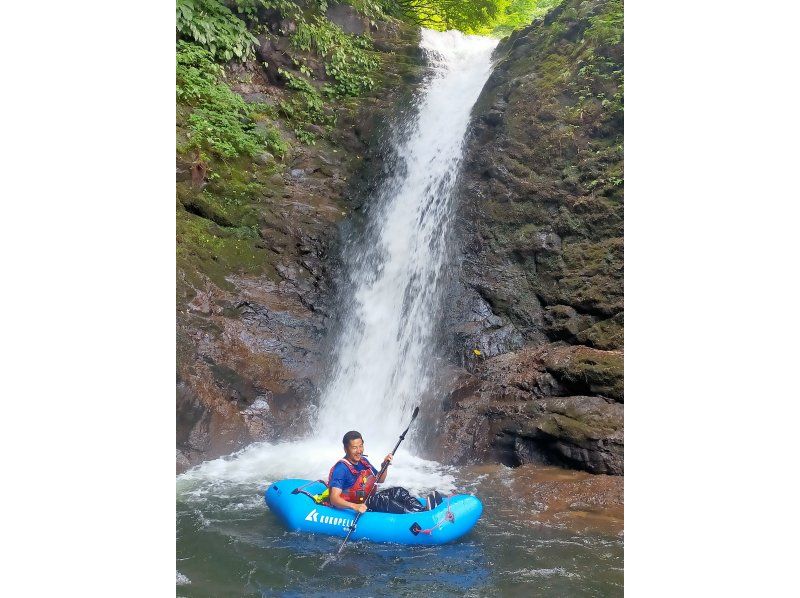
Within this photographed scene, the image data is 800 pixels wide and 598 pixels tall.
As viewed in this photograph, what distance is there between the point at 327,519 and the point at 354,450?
421mm

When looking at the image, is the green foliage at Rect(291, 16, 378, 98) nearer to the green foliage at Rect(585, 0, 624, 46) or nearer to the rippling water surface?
the green foliage at Rect(585, 0, 624, 46)

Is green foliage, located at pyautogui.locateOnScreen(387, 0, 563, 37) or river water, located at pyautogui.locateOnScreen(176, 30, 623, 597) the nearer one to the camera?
river water, located at pyautogui.locateOnScreen(176, 30, 623, 597)

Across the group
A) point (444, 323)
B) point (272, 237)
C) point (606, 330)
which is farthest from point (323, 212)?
point (606, 330)

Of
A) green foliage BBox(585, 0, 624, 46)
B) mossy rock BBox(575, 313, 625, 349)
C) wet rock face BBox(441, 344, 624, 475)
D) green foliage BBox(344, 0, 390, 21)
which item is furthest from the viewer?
green foliage BBox(344, 0, 390, 21)

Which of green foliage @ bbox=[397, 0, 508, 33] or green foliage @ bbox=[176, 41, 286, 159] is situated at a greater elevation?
green foliage @ bbox=[397, 0, 508, 33]

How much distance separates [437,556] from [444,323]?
2700 millimetres

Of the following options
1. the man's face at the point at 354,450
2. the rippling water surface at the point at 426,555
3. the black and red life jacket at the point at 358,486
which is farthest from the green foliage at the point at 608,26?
the black and red life jacket at the point at 358,486

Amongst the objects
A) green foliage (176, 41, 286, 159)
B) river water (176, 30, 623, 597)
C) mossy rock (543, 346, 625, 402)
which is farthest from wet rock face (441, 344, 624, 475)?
green foliage (176, 41, 286, 159)

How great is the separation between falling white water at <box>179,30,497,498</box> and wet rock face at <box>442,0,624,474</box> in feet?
1.08

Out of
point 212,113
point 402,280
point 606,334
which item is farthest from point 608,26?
point 212,113

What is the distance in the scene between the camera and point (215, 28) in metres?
6.34

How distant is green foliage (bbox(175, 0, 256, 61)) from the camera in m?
5.82

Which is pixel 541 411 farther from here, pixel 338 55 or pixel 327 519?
pixel 338 55
